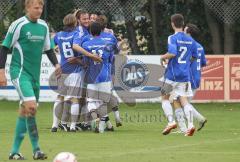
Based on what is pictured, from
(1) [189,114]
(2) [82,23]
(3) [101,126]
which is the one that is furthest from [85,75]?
(1) [189,114]

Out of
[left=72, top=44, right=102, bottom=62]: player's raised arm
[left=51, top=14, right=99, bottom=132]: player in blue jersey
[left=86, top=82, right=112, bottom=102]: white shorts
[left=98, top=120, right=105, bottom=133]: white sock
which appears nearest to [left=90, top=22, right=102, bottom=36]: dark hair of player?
[left=72, top=44, right=102, bottom=62]: player's raised arm

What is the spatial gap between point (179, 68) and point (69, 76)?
258 cm

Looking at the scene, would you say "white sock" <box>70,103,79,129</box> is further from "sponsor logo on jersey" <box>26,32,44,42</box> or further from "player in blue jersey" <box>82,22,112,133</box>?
"sponsor logo on jersey" <box>26,32,44,42</box>

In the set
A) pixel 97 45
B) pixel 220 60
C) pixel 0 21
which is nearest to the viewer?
pixel 97 45

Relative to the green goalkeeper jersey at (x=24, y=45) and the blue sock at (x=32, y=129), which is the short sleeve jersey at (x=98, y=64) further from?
the blue sock at (x=32, y=129)

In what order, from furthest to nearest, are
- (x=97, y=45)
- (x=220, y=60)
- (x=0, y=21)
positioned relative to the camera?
(x=0, y=21) < (x=220, y=60) < (x=97, y=45)

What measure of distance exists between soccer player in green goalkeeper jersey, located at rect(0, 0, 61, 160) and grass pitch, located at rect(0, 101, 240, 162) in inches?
15.6

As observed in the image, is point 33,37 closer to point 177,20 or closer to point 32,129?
point 32,129

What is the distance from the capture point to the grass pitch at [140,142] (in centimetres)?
1277

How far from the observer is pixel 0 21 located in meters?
30.0

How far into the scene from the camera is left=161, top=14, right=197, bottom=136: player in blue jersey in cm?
1706

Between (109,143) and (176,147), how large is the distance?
52.0 inches

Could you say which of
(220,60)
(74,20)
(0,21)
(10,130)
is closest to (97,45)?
(74,20)

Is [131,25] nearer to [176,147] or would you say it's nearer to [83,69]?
[83,69]
